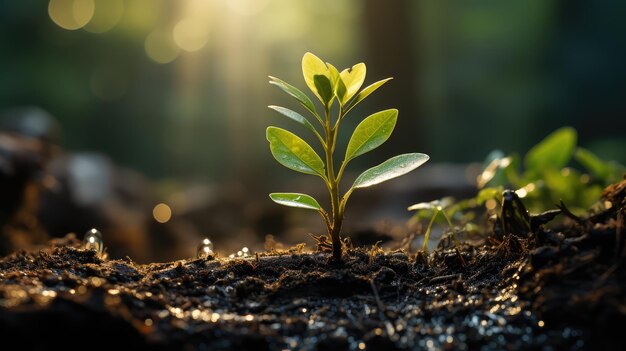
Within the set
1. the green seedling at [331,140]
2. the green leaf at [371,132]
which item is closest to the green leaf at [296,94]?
the green seedling at [331,140]

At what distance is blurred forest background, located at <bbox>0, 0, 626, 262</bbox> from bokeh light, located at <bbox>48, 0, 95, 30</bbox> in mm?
47

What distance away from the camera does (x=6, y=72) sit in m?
18.9

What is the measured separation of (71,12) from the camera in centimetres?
1947

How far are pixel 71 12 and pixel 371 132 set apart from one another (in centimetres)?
2038

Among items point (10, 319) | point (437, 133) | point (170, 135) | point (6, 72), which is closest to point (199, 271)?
point (10, 319)

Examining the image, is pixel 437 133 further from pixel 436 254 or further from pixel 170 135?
pixel 436 254

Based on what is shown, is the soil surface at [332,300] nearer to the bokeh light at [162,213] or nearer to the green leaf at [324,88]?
the green leaf at [324,88]

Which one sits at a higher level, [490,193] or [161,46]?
[161,46]

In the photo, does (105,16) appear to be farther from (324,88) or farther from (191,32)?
(324,88)

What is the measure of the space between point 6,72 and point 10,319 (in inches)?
808

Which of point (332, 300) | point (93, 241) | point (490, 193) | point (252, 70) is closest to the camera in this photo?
point (332, 300)

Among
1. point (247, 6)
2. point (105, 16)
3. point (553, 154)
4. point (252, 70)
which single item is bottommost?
point (553, 154)

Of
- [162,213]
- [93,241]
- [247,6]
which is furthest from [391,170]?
[247,6]

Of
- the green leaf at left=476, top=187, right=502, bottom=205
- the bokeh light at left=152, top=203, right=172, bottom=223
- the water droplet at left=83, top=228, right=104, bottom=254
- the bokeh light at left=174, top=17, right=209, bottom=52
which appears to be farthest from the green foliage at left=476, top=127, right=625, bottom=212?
the bokeh light at left=174, top=17, right=209, bottom=52
